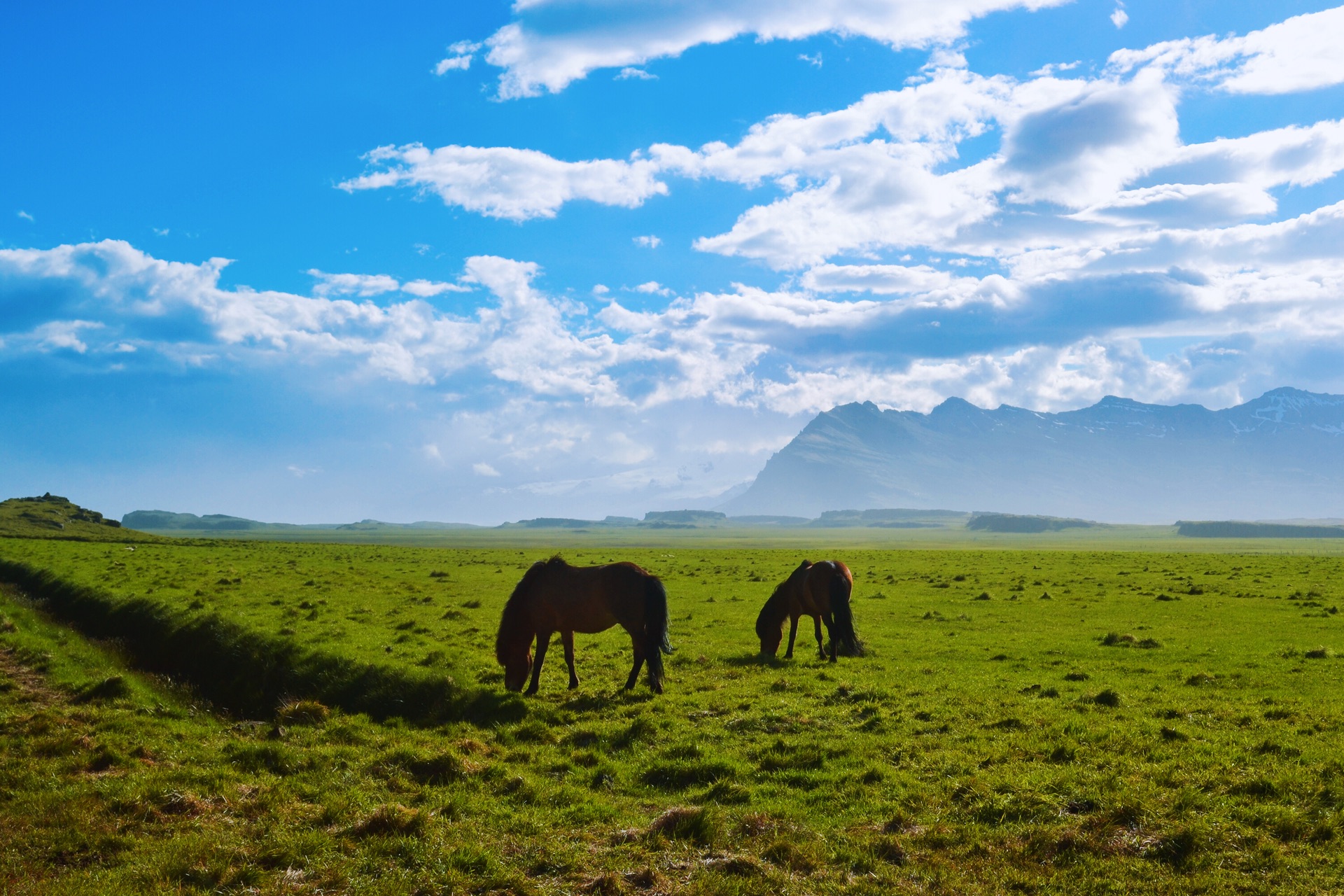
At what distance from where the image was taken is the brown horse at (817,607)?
21078 millimetres

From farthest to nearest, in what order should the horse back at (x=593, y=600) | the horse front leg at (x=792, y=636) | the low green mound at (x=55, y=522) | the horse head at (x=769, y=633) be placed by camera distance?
the low green mound at (x=55, y=522)
the horse head at (x=769, y=633)
the horse front leg at (x=792, y=636)
the horse back at (x=593, y=600)

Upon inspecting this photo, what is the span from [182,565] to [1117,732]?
52.0m

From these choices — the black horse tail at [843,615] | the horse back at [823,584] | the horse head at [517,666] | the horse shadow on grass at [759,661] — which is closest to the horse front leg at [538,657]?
the horse head at [517,666]

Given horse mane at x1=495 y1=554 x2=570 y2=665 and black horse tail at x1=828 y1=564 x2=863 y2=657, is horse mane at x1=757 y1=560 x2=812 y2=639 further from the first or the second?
horse mane at x1=495 y1=554 x2=570 y2=665

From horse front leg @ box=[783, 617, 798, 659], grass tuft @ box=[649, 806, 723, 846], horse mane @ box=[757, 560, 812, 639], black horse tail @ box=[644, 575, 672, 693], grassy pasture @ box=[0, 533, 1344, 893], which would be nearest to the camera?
grassy pasture @ box=[0, 533, 1344, 893]

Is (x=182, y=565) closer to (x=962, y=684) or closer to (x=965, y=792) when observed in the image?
(x=962, y=684)

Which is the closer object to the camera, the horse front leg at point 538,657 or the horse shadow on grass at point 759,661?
the horse front leg at point 538,657

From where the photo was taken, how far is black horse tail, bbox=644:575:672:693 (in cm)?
1655

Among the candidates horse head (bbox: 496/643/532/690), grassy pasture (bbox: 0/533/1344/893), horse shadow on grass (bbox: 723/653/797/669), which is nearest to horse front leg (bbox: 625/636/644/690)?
grassy pasture (bbox: 0/533/1344/893)

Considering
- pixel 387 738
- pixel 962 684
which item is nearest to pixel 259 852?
pixel 387 738

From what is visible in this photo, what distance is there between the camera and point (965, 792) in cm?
1000

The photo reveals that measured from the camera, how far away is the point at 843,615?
21.1 meters

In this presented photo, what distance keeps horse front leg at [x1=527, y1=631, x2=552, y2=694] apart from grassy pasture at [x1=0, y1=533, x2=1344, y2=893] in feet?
1.25

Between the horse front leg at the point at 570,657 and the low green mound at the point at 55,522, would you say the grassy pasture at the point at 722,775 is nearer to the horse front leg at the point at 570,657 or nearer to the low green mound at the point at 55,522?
the horse front leg at the point at 570,657
